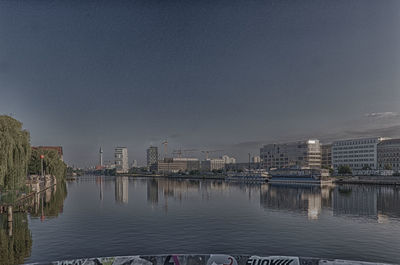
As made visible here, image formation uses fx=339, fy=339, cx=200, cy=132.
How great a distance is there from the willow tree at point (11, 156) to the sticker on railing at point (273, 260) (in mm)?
38803

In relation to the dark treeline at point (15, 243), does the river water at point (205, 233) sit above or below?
below

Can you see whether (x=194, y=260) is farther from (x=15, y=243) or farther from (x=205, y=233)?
(x=15, y=243)

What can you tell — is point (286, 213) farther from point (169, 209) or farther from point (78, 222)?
point (78, 222)

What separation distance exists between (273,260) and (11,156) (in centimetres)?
4252

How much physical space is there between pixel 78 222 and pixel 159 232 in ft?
53.3

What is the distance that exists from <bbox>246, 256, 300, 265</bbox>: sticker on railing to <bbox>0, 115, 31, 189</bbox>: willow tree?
1528 inches

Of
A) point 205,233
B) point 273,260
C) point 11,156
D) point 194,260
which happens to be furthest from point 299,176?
point 194,260

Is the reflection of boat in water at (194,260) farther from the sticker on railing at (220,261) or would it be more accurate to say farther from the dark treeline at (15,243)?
the dark treeline at (15,243)

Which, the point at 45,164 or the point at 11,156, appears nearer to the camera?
the point at 11,156

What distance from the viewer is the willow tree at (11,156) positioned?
48.1 metres

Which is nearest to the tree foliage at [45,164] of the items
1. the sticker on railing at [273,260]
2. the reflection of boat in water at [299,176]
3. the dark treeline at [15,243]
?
the dark treeline at [15,243]

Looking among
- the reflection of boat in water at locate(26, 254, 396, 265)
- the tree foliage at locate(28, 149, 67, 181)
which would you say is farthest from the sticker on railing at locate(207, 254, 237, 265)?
the tree foliage at locate(28, 149, 67, 181)

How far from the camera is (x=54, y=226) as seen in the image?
167 ft

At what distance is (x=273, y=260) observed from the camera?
939 inches
